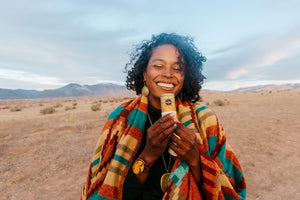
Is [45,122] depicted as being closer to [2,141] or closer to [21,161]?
[2,141]

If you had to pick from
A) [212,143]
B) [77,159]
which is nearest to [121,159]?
[212,143]

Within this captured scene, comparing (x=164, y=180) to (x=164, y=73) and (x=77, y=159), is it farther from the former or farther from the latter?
(x=77, y=159)

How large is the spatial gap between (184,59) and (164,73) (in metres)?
0.35

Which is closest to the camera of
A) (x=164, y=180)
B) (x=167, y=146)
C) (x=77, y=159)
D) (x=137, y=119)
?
(x=164, y=180)

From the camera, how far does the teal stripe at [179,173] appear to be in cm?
142

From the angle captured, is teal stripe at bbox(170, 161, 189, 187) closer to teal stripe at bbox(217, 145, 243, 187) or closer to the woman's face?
teal stripe at bbox(217, 145, 243, 187)

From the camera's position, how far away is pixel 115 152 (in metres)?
1.77

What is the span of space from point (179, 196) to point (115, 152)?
0.73 meters

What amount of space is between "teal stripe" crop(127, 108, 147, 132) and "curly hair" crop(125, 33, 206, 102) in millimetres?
503

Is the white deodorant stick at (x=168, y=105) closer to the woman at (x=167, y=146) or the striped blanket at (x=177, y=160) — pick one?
the woman at (x=167, y=146)

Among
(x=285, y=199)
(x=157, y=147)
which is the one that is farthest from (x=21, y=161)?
(x=285, y=199)

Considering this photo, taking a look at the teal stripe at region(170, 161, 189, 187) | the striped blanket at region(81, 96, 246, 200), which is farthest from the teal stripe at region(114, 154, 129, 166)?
the teal stripe at region(170, 161, 189, 187)

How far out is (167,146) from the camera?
1687 millimetres

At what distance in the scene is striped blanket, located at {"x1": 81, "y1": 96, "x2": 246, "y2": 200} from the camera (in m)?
1.42
